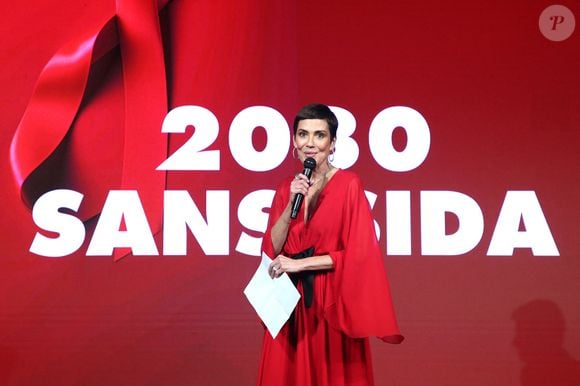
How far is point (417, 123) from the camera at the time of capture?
10.9 ft

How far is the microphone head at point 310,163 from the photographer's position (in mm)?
1981

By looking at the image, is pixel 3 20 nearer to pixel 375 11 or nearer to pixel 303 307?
pixel 375 11

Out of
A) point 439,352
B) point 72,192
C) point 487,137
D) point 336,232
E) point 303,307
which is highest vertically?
point 487,137

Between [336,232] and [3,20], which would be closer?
[336,232]

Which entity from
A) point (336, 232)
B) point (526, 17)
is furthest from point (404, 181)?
point (336, 232)

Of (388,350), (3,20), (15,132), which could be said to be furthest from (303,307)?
(3,20)

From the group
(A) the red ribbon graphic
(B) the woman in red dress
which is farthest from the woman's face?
(A) the red ribbon graphic

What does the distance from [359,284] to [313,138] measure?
458mm

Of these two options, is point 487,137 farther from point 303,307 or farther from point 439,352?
point 303,307

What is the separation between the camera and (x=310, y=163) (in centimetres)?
199

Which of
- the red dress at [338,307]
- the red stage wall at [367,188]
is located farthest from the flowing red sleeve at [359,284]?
the red stage wall at [367,188]

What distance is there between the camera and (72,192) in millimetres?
3326

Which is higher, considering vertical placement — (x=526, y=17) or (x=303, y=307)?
(x=526, y=17)

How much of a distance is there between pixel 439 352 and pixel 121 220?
172 centimetres
